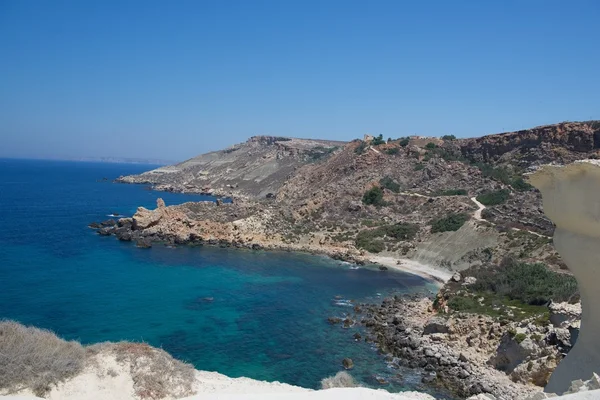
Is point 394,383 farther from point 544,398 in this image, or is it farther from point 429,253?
point 429,253

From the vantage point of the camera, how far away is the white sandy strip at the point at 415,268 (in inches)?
1434

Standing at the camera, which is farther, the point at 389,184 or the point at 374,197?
the point at 389,184

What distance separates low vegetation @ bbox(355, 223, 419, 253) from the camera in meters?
44.2

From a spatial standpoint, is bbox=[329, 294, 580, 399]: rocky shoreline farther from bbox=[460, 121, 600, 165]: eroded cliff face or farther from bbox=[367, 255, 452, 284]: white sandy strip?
bbox=[460, 121, 600, 165]: eroded cliff face

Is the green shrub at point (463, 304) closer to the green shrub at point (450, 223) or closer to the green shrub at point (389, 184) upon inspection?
the green shrub at point (450, 223)

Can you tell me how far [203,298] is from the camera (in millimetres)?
29609

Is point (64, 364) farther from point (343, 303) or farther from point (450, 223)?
point (450, 223)

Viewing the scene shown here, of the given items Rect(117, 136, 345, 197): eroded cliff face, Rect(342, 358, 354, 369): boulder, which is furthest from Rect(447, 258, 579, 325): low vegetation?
Rect(117, 136, 345, 197): eroded cliff face

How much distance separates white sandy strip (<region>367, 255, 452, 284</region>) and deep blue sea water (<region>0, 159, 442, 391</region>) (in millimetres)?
1448

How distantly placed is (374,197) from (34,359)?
45643mm

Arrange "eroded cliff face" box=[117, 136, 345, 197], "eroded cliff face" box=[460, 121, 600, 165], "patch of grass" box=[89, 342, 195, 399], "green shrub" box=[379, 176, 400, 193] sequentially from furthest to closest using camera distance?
"eroded cliff face" box=[117, 136, 345, 197]
"green shrub" box=[379, 176, 400, 193]
"eroded cliff face" box=[460, 121, 600, 165]
"patch of grass" box=[89, 342, 195, 399]

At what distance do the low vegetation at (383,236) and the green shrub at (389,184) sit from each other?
395 inches

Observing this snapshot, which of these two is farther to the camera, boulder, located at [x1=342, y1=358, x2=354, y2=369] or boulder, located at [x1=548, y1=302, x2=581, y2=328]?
boulder, located at [x1=342, y1=358, x2=354, y2=369]

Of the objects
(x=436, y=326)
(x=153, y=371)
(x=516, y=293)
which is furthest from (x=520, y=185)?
(x=153, y=371)
